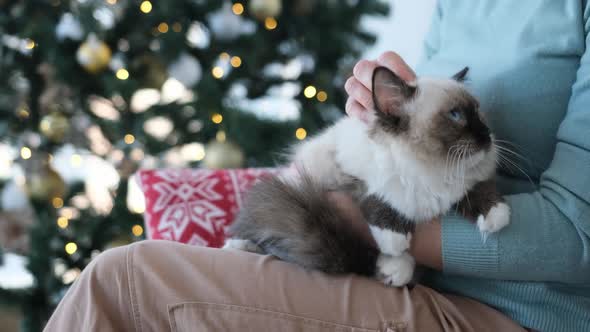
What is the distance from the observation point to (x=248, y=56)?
1882mm

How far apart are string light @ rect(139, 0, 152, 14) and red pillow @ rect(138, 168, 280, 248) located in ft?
2.56

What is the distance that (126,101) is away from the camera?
186cm

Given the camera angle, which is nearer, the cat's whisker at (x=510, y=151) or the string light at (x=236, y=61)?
the cat's whisker at (x=510, y=151)

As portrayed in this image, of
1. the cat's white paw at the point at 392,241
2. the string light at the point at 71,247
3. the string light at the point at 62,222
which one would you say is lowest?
the string light at the point at 71,247

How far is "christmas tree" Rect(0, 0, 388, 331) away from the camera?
181 cm

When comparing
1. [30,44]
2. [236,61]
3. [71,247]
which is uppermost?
[30,44]

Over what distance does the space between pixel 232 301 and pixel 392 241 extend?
295 mm

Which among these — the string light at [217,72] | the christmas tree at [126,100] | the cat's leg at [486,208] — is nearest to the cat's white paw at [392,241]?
the cat's leg at [486,208]

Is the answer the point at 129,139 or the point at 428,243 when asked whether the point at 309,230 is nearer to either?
the point at 428,243

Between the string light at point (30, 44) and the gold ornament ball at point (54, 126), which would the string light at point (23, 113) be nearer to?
the gold ornament ball at point (54, 126)

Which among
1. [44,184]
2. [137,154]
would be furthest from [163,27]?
[44,184]

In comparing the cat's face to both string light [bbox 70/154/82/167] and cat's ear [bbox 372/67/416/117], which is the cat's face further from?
string light [bbox 70/154/82/167]

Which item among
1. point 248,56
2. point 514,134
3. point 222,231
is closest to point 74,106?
point 248,56

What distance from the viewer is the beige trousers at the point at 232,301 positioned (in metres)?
0.80
